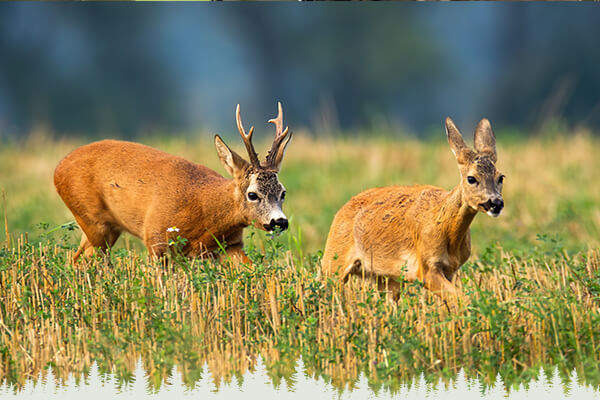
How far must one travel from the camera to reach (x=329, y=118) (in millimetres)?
17609

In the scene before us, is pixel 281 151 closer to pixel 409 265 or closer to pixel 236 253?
pixel 236 253

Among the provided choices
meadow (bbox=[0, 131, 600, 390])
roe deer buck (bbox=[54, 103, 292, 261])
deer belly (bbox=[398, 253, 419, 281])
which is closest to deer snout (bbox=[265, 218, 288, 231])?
roe deer buck (bbox=[54, 103, 292, 261])

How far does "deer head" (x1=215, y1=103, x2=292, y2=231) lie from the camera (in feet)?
25.5

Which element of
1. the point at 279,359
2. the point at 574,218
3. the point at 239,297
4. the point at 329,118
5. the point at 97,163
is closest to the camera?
the point at 279,359

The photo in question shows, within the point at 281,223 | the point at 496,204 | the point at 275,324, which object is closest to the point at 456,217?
the point at 496,204

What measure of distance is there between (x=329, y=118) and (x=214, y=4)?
325 inches

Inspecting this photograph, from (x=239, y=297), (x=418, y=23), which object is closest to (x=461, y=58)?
(x=418, y=23)

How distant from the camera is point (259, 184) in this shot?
786 cm

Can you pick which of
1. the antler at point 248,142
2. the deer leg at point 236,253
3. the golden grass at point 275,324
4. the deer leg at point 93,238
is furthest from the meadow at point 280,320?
the antler at point 248,142

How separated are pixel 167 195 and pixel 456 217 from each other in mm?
2535

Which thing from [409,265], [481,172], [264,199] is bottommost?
[409,265]

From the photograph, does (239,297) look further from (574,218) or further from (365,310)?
(574,218)

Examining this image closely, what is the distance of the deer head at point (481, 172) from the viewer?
6656mm

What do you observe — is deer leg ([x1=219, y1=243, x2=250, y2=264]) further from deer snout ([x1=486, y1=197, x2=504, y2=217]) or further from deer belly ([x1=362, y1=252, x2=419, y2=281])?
deer snout ([x1=486, y1=197, x2=504, y2=217])
